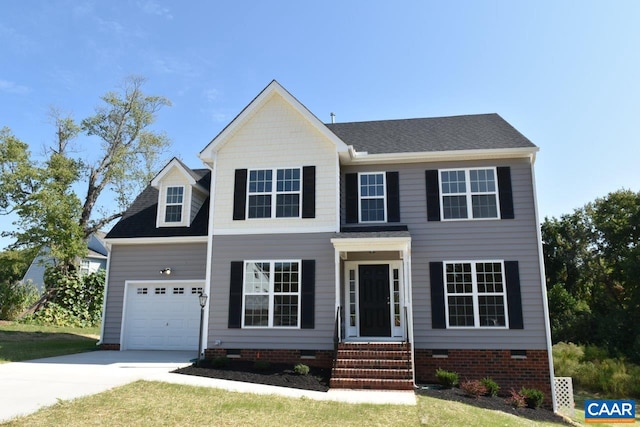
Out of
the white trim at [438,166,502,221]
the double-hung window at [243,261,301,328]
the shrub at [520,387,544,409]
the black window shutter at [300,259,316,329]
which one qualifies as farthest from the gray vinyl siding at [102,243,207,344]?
the shrub at [520,387,544,409]

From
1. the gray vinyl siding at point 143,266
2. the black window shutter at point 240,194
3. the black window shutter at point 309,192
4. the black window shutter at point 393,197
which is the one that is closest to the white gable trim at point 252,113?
the black window shutter at point 240,194

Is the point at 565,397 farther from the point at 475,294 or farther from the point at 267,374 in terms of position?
the point at 267,374

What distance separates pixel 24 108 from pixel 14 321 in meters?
11.0

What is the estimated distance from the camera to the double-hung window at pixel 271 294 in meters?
12.6

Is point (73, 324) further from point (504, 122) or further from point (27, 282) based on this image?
point (504, 122)

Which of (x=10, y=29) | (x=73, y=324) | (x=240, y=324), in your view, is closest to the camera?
(x=240, y=324)

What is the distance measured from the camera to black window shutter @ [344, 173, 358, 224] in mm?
13414

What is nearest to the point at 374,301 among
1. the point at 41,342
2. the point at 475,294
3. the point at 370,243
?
the point at 370,243

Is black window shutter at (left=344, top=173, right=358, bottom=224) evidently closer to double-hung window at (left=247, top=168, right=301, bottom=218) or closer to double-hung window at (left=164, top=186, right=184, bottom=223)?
double-hung window at (left=247, top=168, right=301, bottom=218)

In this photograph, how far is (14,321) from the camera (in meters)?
22.9

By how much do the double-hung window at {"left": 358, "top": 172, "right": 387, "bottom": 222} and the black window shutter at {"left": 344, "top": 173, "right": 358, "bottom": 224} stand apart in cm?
15

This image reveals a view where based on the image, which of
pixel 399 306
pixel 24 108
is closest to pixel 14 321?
pixel 24 108

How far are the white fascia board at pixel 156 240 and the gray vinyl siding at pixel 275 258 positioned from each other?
5.28ft

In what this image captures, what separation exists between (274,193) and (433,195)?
4610 millimetres
